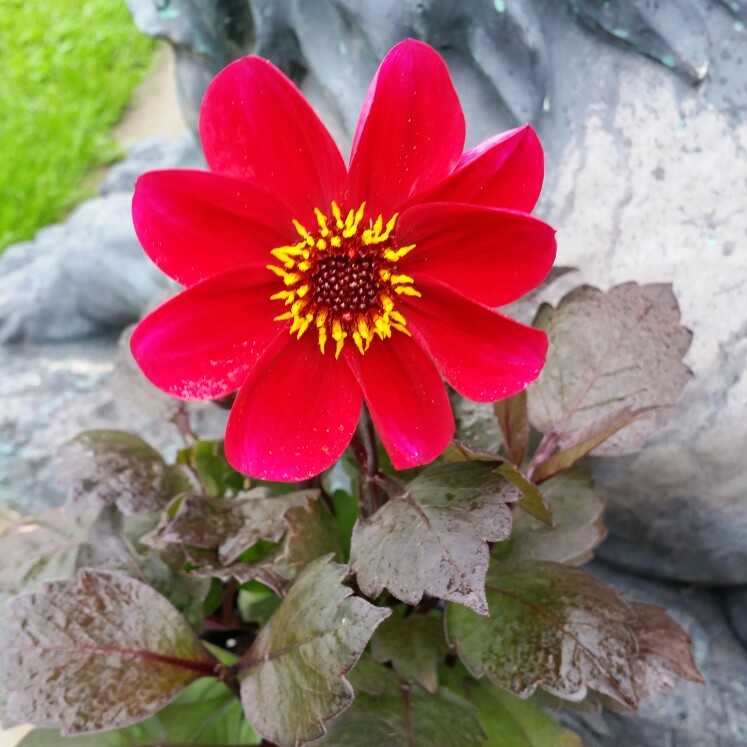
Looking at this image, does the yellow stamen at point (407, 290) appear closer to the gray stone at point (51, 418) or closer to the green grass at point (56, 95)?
the gray stone at point (51, 418)

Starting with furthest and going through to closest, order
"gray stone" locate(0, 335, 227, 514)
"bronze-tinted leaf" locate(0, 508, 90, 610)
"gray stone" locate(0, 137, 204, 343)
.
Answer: "gray stone" locate(0, 137, 204, 343) → "gray stone" locate(0, 335, 227, 514) → "bronze-tinted leaf" locate(0, 508, 90, 610)

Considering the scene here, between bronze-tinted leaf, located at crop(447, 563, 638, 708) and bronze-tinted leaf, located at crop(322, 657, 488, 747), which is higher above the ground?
bronze-tinted leaf, located at crop(447, 563, 638, 708)

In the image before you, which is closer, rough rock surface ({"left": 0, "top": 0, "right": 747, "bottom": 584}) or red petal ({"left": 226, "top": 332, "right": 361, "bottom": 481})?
red petal ({"left": 226, "top": 332, "right": 361, "bottom": 481})

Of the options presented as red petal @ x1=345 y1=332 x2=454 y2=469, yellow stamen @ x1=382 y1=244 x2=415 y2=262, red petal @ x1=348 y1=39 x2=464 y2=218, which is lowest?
red petal @ x1=345 y1=332 x2=454 y2=469

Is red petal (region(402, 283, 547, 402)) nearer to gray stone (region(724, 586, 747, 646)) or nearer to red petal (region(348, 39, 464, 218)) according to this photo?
red petal (region(348, 39, 464, 218))

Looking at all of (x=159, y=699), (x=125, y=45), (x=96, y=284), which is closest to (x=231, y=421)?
(x=159, y=699)

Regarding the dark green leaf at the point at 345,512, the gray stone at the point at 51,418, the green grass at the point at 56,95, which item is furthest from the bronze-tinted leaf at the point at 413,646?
the green grass at the point at 56,95

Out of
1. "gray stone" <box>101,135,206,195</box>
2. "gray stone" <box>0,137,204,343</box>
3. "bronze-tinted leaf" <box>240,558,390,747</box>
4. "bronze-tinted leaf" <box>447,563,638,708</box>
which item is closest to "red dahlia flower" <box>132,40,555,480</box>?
"bronze-tinted leaf" <box>240,558,390,747</box>
